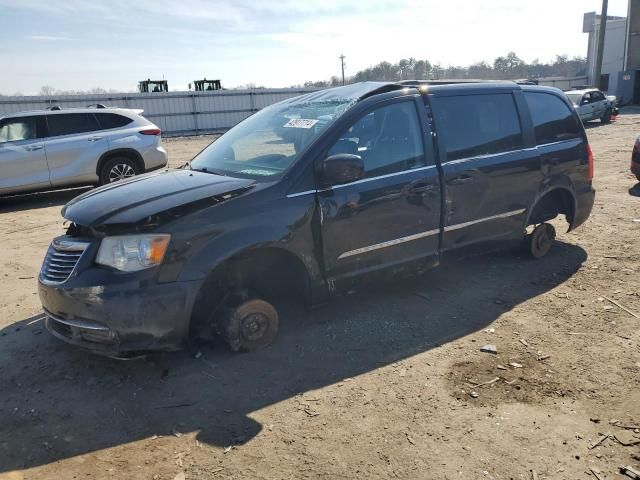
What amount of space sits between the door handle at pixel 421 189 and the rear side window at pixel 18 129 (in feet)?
27.4

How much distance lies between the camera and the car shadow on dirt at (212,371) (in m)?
3.02

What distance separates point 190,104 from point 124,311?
2676cm

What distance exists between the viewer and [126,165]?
1062 centimetres

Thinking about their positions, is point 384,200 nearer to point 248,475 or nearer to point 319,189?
point 319,189

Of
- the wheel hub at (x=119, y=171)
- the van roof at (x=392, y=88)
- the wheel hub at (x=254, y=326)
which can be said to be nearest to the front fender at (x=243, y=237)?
the wheel hub at (x=254, y=326)

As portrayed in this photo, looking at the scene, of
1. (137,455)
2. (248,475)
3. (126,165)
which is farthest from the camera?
(126,165)

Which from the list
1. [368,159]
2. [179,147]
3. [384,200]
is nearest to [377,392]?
[384,200]

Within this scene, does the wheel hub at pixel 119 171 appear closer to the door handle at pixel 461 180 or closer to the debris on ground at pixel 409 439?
the door handle at pixel 461 180

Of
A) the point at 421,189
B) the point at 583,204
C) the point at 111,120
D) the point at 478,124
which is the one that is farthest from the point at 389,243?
the point at 111,120

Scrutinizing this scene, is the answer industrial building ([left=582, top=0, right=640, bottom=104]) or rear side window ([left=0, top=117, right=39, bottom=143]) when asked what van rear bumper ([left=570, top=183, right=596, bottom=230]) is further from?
industrial building ([left=582, top=0, right=640, bottom=104])

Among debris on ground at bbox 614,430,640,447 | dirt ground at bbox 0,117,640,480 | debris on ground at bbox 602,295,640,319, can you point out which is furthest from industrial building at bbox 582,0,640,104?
debris on ground at bbox 614,430,640,447

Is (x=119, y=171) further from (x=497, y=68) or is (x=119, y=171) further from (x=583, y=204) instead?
(x=497, y=68)

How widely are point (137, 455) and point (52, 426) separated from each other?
66 centimetres

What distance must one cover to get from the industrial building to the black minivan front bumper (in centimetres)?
3830
